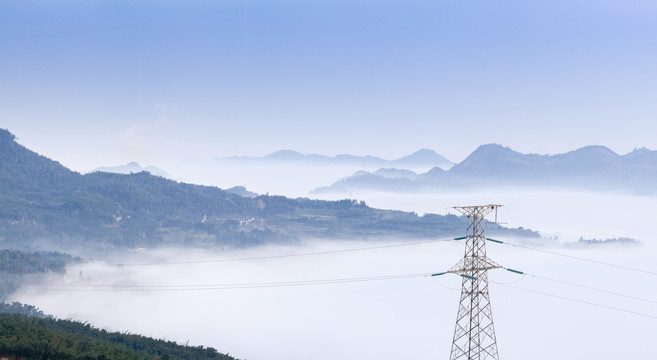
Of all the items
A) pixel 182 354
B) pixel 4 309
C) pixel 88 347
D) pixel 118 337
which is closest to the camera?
pixel 88 347

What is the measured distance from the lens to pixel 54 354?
61906 mm

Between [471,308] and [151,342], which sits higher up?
[471,308]

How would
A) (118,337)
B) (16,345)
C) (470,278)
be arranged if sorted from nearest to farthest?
1. (470,278)
2. (16,345)
3. (118,337)

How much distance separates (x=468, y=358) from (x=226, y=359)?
4598 cm

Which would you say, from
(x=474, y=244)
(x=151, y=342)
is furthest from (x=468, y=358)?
(x=151, y=342)

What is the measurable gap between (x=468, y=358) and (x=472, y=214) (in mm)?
13658

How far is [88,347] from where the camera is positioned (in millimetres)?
68312

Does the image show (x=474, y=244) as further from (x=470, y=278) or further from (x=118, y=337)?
(x=118, y=337)

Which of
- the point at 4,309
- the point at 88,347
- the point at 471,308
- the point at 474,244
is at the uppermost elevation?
the point at 474,244

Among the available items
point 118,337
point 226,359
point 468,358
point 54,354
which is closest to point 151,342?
point 118,337

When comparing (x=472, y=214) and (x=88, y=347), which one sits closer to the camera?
(x=472, y=214)

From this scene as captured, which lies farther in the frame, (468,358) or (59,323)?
(59,323)

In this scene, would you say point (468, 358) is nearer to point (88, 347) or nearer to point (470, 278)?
point (470, 278)

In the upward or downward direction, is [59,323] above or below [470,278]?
below
